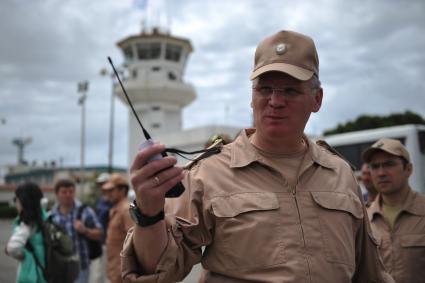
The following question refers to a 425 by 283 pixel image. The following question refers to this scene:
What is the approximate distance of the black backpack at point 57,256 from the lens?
15.1 ft

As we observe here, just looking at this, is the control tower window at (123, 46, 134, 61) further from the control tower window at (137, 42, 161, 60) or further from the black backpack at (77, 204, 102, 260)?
the black backpack at (77, 204, 102, 260)

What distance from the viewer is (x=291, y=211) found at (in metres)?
2.13

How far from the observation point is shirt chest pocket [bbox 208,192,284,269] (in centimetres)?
203

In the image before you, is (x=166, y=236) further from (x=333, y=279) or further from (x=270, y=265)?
(x=333, y=279)

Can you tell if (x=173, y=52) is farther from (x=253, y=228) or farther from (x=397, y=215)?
(x=253, y=228)

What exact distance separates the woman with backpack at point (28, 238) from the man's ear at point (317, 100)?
3311 millimetres

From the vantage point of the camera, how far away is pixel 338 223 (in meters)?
2.21

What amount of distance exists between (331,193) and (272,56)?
695mm

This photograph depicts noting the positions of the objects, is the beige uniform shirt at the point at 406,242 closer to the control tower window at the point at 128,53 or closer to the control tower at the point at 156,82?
the control tower at the point at 156,82

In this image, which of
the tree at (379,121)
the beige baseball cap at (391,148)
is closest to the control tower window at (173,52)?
the tree at (379,121)

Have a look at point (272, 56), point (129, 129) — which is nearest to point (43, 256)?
point (272, 56)

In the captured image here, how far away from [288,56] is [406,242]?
83.2 inches

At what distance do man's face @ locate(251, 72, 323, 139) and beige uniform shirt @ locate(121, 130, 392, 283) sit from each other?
0.16 m

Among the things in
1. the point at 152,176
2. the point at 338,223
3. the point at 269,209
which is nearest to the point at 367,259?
the point at 338,223
